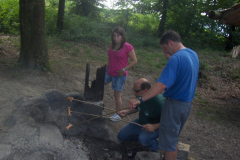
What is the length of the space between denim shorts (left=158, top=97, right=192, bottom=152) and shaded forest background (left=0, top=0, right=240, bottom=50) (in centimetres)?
720

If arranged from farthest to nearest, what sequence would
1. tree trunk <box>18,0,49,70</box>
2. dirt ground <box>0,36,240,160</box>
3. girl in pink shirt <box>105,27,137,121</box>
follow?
tree trunk <box>18,0,49,70</box>, girl in pink shirt <box>105,27,137,121</box>, dirt ground <box>0,36,240,160</box>

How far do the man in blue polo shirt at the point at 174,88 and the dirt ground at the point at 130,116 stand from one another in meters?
1.06

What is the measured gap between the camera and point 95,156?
10.6 feet

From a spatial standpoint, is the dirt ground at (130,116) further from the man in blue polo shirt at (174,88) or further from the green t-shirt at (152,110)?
the man in blue polo shirt at (174,88)

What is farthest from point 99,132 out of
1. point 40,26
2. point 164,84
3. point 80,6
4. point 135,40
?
point 80,6

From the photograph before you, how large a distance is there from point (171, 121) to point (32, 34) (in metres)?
4.05

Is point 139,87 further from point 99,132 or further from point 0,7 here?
point 0,7

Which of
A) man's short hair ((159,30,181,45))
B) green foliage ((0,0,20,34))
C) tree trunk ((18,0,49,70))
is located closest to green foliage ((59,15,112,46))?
green foliage ((0,0,20,34))

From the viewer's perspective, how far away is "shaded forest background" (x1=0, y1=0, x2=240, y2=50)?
9.95 meters

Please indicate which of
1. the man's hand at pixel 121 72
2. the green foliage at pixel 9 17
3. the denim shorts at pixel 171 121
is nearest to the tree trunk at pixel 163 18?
the green foliage at pixel 9 17

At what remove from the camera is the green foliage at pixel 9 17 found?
927 centimetres

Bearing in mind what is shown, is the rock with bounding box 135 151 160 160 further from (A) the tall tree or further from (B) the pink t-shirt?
(A) the tall tree

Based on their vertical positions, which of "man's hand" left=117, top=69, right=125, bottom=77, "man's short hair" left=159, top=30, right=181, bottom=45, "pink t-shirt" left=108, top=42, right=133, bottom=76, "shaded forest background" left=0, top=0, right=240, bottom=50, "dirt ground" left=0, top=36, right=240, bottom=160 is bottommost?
"dirt ground" left=0, top=36, right=240, bottom=160

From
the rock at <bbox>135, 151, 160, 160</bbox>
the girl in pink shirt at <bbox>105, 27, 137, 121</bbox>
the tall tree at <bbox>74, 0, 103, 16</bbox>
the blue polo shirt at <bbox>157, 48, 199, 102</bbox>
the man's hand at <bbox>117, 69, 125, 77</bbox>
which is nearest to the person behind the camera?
the blue polo shirt at <bbox>157, 48, 199, 102</bbox>
